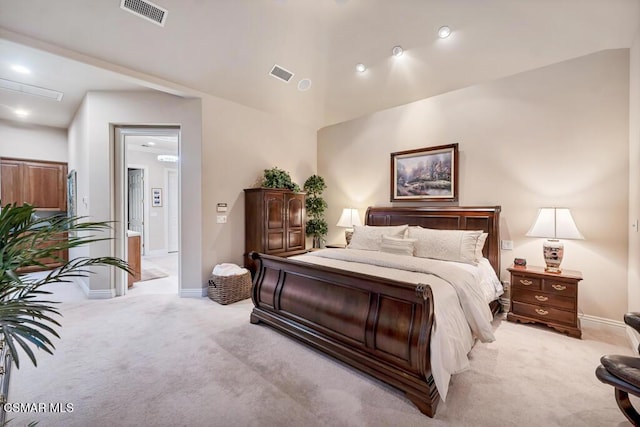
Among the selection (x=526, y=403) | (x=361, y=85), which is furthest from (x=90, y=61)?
(x=526, y=403)

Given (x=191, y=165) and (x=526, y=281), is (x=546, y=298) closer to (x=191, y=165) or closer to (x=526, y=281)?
(x=526, y=281)

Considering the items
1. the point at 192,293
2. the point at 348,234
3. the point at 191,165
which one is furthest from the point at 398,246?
the point at 191,165

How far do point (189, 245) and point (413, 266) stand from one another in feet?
10.6

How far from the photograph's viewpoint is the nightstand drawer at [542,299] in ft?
9.73

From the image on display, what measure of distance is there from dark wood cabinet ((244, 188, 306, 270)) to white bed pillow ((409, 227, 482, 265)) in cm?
214

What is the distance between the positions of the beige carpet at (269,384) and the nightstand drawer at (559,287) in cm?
46

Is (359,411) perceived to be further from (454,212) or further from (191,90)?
(191,90)

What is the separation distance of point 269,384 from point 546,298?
9.96 feet

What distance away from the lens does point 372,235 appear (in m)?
3.98

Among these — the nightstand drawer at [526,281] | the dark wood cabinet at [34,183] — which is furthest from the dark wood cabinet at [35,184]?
the nightstand drawer at [526,281]

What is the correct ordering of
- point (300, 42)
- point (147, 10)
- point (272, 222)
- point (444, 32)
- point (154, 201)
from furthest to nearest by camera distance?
1. point (154, 201)
2. point (272, 222)
3. point (300, 42)
4. point (444, 32)
5. point (147, 10)

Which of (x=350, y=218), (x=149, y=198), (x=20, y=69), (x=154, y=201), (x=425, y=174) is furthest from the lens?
(x=154, y=201)

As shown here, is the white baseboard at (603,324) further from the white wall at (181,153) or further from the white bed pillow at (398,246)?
the white wall at (181,153)

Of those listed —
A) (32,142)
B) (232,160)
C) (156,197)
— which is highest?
(32,142)
